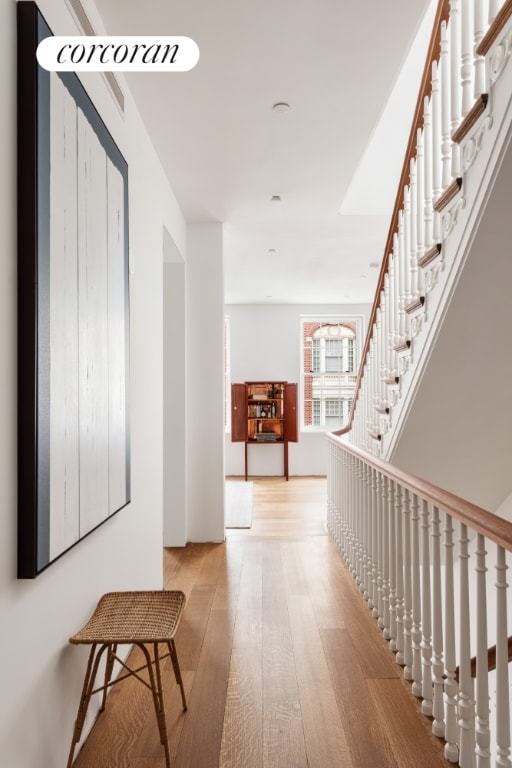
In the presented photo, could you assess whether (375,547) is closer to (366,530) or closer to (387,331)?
(366,530)

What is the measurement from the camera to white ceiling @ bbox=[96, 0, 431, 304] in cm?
218

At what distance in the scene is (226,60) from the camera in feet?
7.95

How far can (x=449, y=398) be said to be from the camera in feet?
9.03

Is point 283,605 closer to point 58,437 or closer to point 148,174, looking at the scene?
point 58,437

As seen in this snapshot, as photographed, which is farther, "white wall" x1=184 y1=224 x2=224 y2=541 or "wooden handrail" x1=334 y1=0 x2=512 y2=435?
"white wall" x1=184 y1=224 x2=224 y2=541

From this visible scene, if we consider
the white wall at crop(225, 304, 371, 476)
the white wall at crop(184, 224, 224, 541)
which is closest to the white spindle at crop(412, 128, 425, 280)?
the white wall at crop(184, 224, 224, 541)

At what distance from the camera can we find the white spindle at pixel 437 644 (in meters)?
1.95

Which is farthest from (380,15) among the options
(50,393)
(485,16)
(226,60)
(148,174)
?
(50,393)

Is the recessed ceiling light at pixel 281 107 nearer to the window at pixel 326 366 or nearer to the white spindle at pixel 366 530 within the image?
the white spindle at pixel 366 530

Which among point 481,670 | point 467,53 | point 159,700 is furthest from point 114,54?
point 481,670

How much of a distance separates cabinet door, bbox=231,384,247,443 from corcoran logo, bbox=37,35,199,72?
20.6ft

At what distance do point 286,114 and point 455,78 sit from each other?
3.29ft

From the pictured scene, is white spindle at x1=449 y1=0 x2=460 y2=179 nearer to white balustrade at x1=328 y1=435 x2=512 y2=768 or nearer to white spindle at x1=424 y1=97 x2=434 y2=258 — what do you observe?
white spindle at x1=424 y1=97 x2=434 y2=258

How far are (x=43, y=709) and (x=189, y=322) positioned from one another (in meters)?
3.42
